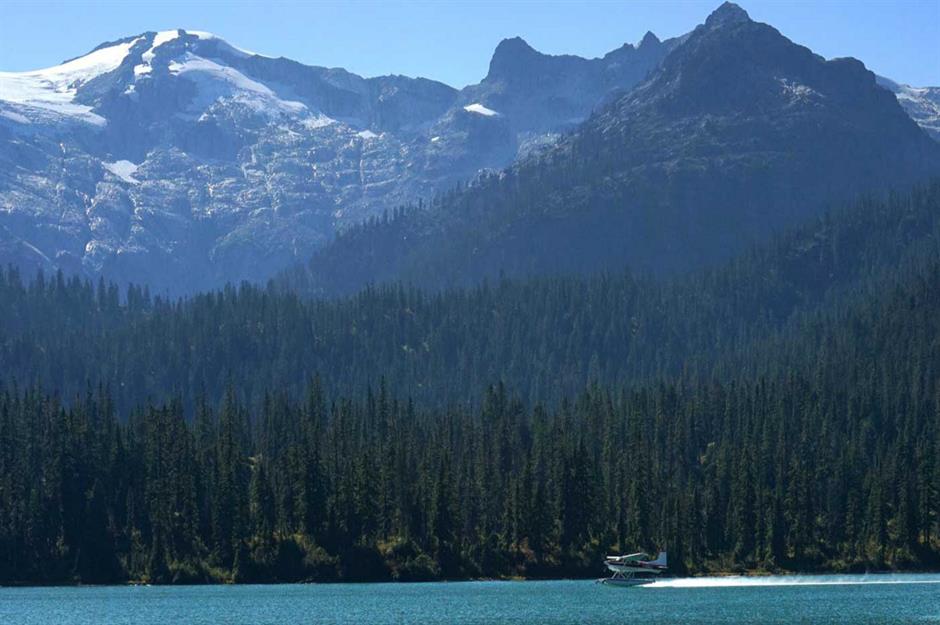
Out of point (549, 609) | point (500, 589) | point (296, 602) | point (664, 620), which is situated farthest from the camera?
point (500, 589)

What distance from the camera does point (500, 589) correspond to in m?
197

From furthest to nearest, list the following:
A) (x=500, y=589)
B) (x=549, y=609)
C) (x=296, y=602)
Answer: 1. (x=500, y=589)
2. (x=296, y=602)
3. (x=549, y=609)

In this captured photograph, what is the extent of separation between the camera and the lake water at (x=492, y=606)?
154 metres

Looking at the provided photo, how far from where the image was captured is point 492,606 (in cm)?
16962

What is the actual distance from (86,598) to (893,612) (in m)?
89.7

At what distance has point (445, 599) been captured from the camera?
18000cm

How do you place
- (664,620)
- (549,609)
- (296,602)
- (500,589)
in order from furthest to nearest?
(500,589) < (296,602) < (549,609) < (664,620)

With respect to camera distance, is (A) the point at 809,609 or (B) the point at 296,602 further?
(B) the point at 296,602

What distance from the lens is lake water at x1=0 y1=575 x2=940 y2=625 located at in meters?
154

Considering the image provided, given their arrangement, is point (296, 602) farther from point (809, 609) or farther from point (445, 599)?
point (809, 609)

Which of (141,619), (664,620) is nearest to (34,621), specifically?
Result: (141,619)

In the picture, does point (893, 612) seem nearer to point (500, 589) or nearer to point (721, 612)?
point (721, 612)

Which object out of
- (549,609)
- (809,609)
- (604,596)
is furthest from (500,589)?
(809,609)

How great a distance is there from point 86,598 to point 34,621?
32126 millimetres
